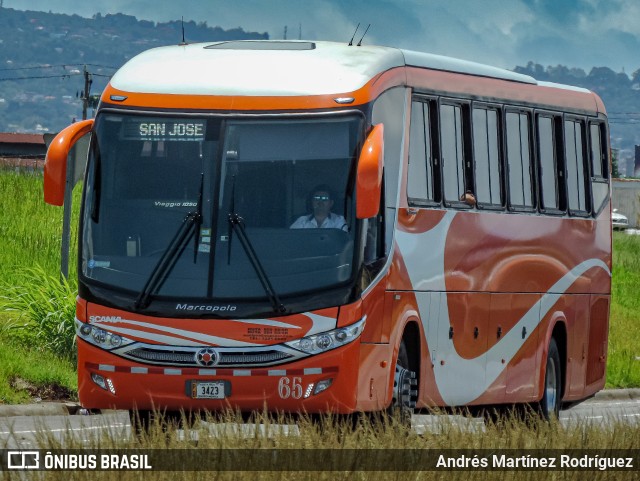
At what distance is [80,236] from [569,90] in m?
8.02

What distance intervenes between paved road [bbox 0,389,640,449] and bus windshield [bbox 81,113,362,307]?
4.40 ft

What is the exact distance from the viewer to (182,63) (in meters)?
14.8

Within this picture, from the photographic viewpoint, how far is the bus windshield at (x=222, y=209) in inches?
539

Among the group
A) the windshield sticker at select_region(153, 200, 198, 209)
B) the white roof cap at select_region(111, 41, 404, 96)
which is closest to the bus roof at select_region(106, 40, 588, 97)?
the white roof cap at select_region(111, 41, 404, 96)

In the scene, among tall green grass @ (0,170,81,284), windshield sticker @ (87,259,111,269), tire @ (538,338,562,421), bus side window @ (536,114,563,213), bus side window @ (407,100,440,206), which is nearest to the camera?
windshield sticker @ (87,259,111,269)

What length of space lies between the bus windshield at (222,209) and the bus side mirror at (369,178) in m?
0.47

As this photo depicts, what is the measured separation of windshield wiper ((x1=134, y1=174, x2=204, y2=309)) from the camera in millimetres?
13719

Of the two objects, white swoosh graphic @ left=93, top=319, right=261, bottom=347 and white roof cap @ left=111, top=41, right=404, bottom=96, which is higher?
white roof cap @ left=111, top=41, right=404, bottom=96

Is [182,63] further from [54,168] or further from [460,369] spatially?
[460,369]

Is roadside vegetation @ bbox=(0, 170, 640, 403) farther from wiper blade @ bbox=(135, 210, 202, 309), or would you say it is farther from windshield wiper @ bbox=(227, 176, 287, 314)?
windshield wiper @ bbox=(227, 176, 287, 314)

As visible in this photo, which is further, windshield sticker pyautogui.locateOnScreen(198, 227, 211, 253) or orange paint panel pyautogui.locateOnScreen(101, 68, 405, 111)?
orange paint panel pyautogui.locateOnScreen(101, 68, 405, 111)

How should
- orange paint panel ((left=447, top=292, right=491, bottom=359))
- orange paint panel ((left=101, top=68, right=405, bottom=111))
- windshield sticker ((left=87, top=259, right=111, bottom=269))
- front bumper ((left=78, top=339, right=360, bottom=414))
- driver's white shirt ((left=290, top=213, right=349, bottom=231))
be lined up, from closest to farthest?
1. front bumper ((left=78, top=339, right=360, bottom=414))
2. driver's white shirt ((left=290, top=213, right=349, bottom=231))
3. windshield sticker ((left=87, top=259, right=111, bottom=269))
4. orange paint panel ((left=101, top=68, right=405, bottom=111))
5. orange paint panel ((left=447, top=292, right=491, bottom=359))

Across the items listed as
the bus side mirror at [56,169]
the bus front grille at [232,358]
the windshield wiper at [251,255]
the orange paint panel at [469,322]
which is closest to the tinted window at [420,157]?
the orange paint panel at [469,322]

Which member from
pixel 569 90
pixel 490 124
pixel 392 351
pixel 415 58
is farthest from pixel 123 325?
pixel 569 90
